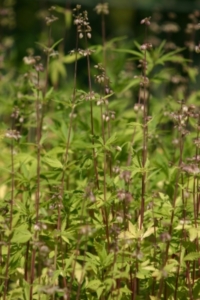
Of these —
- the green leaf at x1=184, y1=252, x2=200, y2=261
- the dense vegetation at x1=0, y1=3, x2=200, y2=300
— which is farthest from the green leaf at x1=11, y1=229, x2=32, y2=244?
the green leaf at x1=184, y1=252, x2=200, y2=261

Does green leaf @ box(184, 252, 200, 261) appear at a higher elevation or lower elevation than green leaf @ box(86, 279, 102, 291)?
higher

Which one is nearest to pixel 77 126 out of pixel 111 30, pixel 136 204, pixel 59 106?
pixel 59 106

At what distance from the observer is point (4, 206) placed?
3076 mm

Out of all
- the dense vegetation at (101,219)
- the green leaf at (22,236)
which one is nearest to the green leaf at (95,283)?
the dense vegetation at (101,219)

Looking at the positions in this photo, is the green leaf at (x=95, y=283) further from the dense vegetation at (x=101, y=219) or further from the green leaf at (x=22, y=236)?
the green leaf at (x=22, y=236)

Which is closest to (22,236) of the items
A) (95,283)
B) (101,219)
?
(95,283)

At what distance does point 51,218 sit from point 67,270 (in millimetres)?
383

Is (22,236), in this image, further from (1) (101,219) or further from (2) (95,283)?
(1) (101,219)

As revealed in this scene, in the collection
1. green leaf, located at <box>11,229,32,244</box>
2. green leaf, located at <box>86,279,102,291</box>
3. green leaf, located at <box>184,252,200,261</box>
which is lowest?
green leaf, located at <box>86,279,102,291</box>

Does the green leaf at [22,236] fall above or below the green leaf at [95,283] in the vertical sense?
above

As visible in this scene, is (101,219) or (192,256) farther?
(101,219)

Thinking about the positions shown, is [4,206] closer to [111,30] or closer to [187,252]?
[187,252]

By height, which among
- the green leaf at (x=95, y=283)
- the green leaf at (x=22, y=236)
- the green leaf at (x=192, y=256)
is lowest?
the green leaf at (x=95, y=283)

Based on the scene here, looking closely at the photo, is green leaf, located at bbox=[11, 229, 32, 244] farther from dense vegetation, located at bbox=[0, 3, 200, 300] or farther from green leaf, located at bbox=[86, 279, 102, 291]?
green leaf, located at bbox=[86, 279, 102, 291]
